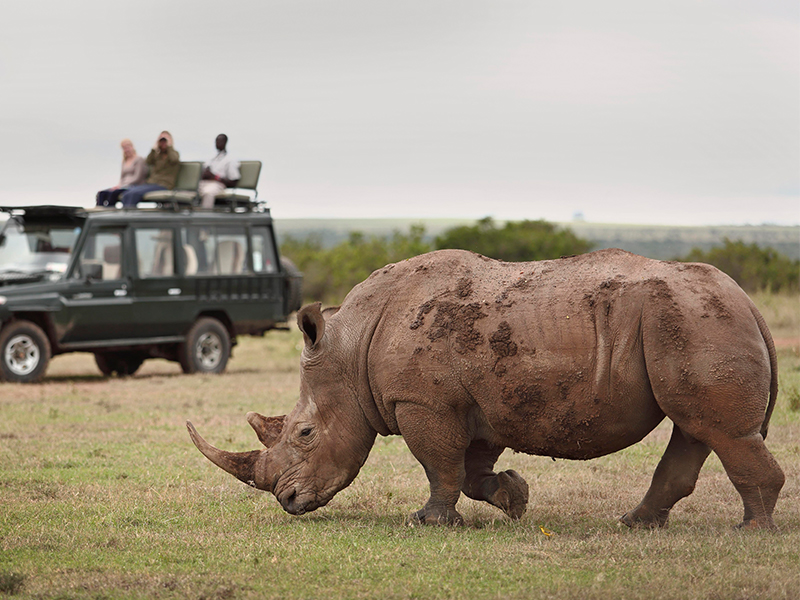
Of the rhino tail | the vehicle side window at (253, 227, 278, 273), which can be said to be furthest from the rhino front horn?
the vehicle side window at (253, 227, 278, 273)

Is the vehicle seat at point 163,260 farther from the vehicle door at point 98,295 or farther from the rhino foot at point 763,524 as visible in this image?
the rhino foot at point 763,524

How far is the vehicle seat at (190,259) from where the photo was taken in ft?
60.8

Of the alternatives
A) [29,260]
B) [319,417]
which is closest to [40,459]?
Answer: [319,417]

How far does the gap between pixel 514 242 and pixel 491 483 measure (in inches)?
1797

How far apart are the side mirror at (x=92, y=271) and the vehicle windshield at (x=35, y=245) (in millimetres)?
493

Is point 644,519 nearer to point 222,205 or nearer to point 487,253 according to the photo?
point 222,205

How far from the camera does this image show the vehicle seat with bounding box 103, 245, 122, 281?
17734mm

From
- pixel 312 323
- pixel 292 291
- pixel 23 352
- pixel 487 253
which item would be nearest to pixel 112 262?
pixel 23 352

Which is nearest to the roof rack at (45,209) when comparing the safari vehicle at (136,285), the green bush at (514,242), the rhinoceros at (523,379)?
the safari vehicle at (136,285)

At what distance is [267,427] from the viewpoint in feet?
23.8

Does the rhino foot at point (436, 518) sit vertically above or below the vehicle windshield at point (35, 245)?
below

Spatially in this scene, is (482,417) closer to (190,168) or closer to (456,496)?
(456,496)

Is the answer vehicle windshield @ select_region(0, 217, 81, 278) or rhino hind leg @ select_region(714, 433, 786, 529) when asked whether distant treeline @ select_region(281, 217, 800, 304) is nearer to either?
vehicle windshield @ select_region(0, 217, 81, 278)

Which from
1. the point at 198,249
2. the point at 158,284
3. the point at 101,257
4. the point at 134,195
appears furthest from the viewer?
the point at 198,249
